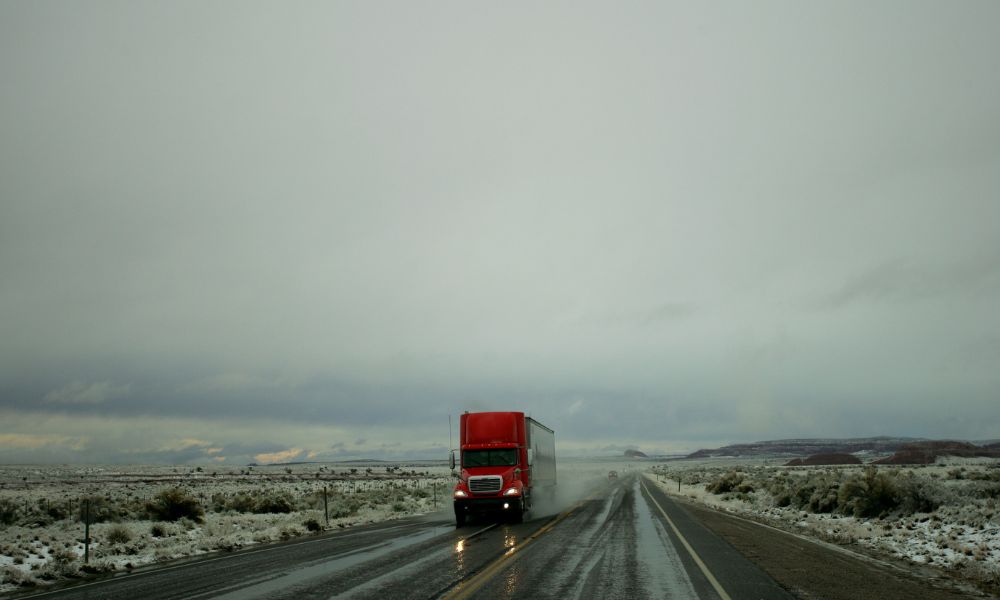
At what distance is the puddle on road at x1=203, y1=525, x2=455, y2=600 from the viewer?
1113 centimetres

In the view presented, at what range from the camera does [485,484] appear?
2462 cm

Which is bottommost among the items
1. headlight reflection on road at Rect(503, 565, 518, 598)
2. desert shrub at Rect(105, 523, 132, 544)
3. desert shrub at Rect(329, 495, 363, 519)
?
desert shrub at Rect(329, 495, 363, 519)

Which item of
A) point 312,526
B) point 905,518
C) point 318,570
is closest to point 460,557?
point 318,570

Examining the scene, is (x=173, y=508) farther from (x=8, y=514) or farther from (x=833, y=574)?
(x=833, y=574)

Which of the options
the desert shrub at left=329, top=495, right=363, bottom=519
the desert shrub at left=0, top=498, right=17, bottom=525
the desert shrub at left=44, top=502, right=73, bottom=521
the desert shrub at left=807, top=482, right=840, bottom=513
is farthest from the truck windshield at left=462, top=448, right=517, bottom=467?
the desert shrub at left=44, top=502, right=73, bottom=521

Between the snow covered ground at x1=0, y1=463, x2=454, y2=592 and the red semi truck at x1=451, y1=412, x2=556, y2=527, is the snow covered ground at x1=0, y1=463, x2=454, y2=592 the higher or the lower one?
the lower one

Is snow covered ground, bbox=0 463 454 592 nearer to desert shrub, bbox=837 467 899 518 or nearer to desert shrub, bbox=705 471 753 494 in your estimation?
desert shrub, bbox=837 467 899 518

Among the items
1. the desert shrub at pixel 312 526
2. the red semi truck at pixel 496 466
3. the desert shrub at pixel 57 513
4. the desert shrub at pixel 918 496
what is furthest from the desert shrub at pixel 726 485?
the desert shrub at pixel 57 513

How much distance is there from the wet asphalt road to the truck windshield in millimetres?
4997

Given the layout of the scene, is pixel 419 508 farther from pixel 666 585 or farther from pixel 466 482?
pixel 666 585

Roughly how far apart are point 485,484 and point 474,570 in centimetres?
1191

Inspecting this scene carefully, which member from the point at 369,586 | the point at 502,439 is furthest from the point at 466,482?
the point at 369,586

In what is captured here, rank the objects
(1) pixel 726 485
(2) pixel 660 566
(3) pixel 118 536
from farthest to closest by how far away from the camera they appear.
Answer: (1) pixel 726 485 → (3) pixel 118 536 → (2) pixel 660 566

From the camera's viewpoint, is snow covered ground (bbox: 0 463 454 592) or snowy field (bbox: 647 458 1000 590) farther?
snow covered ground (bbox: 0 463 454 592)
